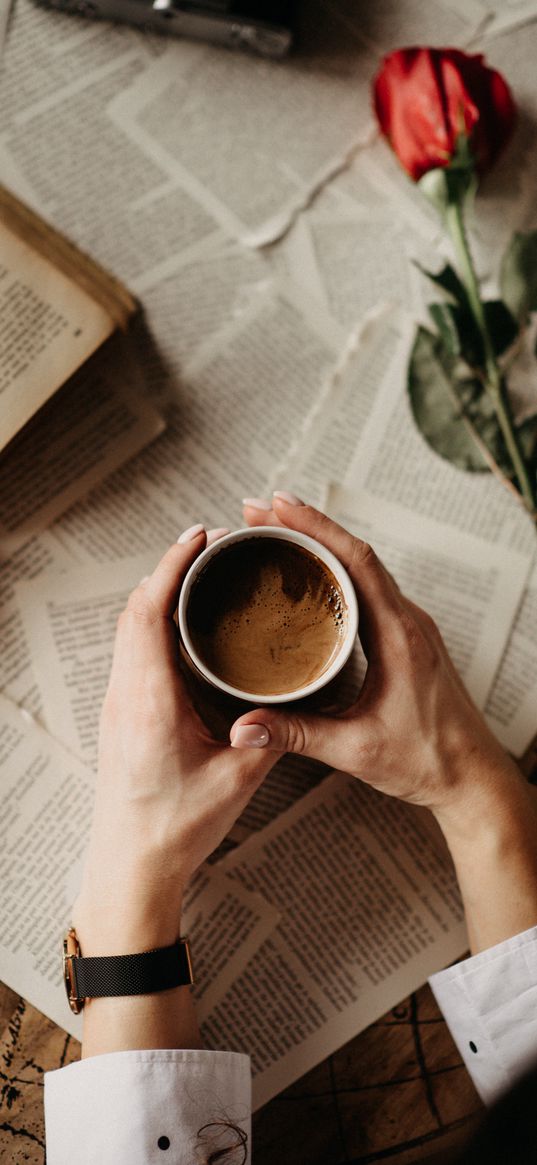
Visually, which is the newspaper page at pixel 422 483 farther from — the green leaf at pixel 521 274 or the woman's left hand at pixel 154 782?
the woman's left hand at pixel 154 782

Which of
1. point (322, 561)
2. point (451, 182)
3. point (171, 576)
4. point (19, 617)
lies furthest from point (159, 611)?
point (451, 182)

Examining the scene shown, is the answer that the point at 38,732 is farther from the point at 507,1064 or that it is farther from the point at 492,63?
the point at 492,63

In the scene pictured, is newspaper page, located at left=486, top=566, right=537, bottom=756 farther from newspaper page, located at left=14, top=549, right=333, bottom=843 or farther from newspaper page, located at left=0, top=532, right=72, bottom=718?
Answer: newspaper page, located at left=0, top=532, right=72, bottom=718

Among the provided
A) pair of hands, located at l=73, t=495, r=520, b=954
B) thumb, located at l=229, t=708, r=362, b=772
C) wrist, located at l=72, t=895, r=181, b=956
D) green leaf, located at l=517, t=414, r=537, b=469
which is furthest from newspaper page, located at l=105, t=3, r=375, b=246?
wrist, located at l=72, t=895, r=181, b=956

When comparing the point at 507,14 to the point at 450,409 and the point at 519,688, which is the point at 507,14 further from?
the point at 519,688

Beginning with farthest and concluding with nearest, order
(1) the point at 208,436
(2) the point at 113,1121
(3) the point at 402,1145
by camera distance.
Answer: (1) the point at 208,436
(3) the point at 402,1145
(2) the point at 113,1121

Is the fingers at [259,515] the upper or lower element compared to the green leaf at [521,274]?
upper

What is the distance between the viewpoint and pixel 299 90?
3.01 feet

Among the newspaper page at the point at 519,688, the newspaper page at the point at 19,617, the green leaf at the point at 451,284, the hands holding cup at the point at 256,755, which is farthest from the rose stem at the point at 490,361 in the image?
the newspaper page at the point at 19,617

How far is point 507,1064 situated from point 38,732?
1.72 feet

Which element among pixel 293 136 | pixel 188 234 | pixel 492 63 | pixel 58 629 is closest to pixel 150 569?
pixel 58 629

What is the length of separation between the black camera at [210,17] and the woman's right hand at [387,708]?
0.60 m

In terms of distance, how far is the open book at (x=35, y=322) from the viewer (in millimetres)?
764

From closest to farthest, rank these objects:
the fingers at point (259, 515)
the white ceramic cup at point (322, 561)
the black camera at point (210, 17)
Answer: the white ceramic cup at point (322, 561), the fingers at point (259, 515), the black camera at point (210, 17)
